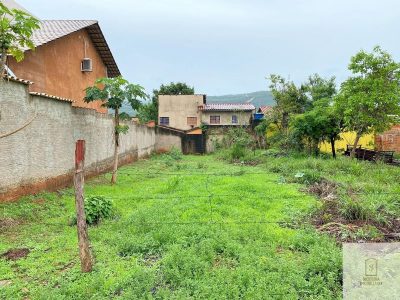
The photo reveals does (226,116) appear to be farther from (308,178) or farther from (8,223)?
(8,223)

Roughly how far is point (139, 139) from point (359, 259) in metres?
17.1

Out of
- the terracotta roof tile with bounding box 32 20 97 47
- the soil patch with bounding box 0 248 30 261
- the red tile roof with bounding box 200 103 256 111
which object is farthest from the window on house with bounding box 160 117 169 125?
the soil patch with bounding box 0 248 30 261

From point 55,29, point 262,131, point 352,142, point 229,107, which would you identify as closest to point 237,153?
point 262,131

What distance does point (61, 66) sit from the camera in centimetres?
1470

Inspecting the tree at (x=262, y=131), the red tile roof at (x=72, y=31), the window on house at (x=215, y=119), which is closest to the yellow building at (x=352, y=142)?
the tree at (x=262, y=131)

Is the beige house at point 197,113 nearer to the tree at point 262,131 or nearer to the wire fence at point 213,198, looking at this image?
the tree at point 262,131

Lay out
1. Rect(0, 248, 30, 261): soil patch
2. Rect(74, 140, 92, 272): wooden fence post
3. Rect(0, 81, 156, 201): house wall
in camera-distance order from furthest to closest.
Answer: Rect(0, 81, 156, 201): house wall, Rect(0, 248, 30, 261): soil patch, Rect(74, 140, 92, 272): wooden fence post

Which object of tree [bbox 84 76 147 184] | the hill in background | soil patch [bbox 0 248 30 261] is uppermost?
the hill in background

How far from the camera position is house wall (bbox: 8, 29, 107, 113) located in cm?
1234

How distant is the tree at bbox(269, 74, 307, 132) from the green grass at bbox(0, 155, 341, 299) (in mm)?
16563

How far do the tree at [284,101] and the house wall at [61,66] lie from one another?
12458mm

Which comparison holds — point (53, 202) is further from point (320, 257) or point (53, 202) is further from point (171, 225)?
point (320, 257)

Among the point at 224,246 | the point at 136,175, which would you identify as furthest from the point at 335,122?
the point at 224,246

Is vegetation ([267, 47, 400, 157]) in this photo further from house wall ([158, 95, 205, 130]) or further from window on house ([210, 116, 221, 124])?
house wall ([158, 95, 205, 130])
